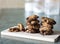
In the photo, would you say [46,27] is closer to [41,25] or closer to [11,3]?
[41,25]

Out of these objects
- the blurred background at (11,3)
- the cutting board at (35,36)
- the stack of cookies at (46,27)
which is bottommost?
the cutting board at (35,36)

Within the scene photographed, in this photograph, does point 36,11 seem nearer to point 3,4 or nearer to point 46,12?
point 46,12

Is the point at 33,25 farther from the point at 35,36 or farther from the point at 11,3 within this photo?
the point at 11,3

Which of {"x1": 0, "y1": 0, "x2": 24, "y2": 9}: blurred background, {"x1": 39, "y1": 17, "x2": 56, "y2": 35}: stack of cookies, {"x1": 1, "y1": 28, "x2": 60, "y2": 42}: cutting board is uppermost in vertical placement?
{"x1": 0, "y1": 0, "x2": 24, "y2": 9}: blurred background

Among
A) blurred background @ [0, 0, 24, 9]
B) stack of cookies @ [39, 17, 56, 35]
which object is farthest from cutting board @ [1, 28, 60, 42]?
blurred background @ [0, 0, 24, 9]

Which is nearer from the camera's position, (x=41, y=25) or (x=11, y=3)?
(x=41, y=25)

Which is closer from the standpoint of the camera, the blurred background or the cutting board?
the cutting board

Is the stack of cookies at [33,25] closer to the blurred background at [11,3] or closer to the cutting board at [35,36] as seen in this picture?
the cutting board at [35,36]

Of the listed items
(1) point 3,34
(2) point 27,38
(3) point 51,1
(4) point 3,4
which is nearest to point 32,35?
(2) point 27,38

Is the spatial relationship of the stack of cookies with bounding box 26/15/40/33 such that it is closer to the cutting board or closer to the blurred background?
the cutting board

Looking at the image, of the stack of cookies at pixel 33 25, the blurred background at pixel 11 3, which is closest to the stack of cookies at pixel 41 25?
the stack of cookies at pixel 33 25

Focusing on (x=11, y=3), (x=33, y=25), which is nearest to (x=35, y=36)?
(x=33, y=25)
